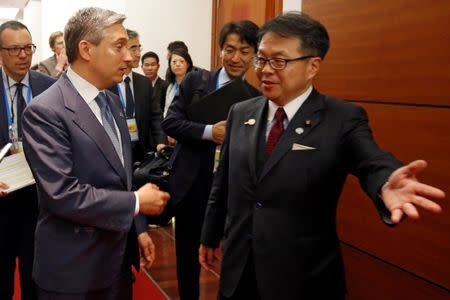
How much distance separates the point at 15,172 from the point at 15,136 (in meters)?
0.43

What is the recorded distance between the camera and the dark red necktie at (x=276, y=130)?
1792mm

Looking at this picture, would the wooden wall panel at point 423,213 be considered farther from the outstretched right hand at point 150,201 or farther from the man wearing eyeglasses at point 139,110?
the man wearing eyeglasses at point 139,110

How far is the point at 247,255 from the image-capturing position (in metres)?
1.81

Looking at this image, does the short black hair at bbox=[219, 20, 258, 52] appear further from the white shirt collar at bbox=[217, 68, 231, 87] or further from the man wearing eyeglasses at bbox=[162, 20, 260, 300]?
the white shirt collar at bbox=[217, 68, 231, 87]

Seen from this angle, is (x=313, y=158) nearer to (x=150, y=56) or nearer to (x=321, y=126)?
(x=321, y=126)

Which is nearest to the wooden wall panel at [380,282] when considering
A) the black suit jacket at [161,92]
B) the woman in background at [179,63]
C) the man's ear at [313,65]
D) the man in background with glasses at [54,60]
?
the man's ear at [313,65]

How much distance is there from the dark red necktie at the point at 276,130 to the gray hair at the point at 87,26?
0.68 meters

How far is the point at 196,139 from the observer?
8.34ft

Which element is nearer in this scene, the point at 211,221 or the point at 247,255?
the point at 247,255

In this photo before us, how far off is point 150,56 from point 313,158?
4938mm

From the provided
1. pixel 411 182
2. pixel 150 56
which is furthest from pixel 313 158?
pixel 150 56

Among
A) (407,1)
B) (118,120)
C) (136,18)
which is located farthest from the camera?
(136,18)

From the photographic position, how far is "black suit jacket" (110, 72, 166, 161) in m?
3.73

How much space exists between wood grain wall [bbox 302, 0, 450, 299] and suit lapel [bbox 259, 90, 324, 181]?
82cm
